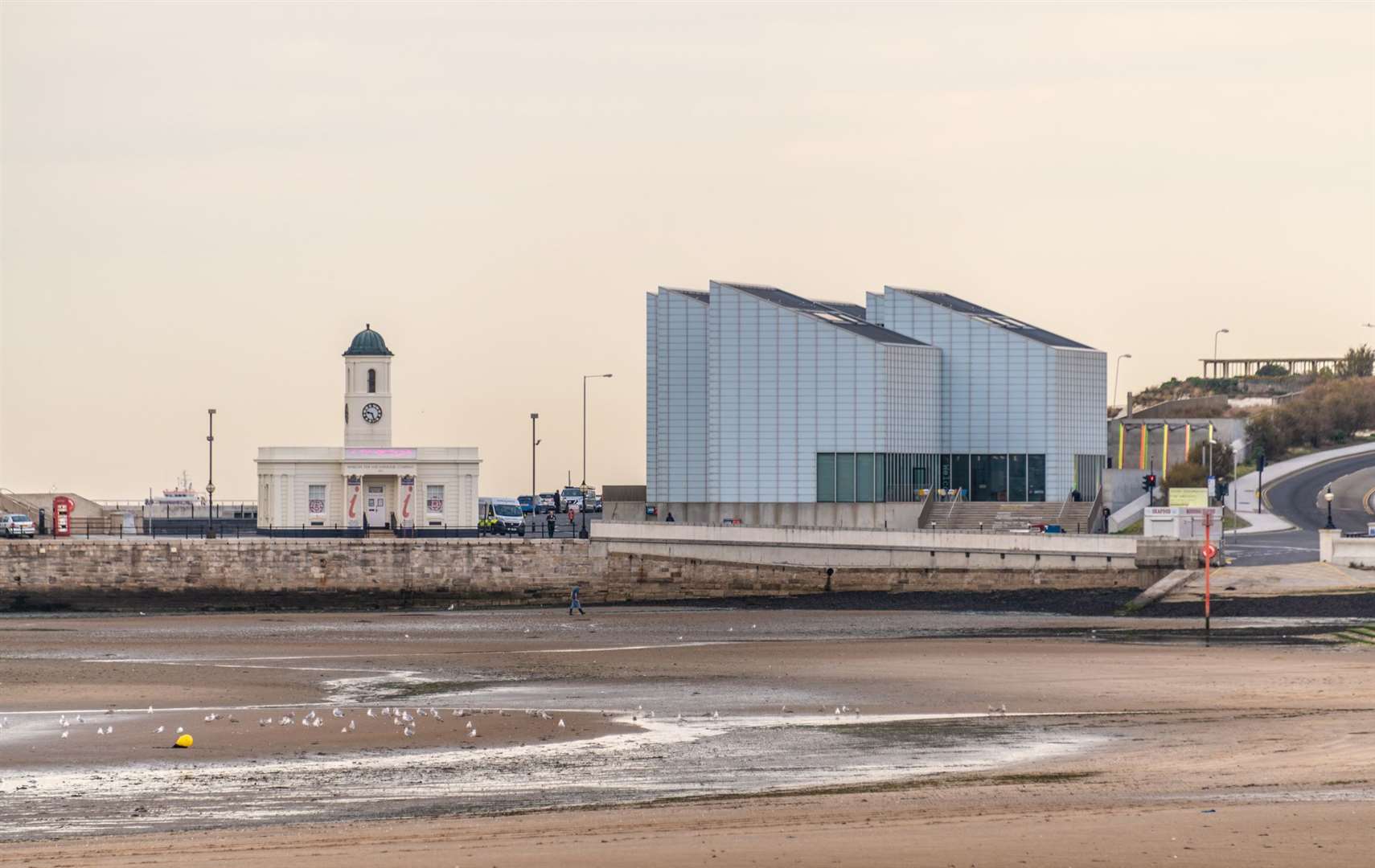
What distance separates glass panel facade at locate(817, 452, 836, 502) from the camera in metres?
89.0

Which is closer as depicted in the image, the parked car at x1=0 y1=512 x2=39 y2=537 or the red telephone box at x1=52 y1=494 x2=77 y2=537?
the red telephone box at x1=52 y1=494 x2=77 y2=537

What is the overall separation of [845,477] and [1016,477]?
9.69 meters

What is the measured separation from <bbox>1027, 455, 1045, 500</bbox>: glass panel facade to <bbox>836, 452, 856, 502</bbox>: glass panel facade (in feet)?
31.7

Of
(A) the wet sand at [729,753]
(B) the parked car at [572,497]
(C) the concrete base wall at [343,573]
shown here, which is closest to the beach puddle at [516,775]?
(A) the wet sand at [729,753]

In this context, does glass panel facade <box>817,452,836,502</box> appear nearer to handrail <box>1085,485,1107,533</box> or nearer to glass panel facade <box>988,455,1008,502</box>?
glass panel facade <box>988,455,1008,502</box>

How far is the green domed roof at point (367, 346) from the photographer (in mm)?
91938

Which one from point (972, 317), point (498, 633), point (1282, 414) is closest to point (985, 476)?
point (972, 317)

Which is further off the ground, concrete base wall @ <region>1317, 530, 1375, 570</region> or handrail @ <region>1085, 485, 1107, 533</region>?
handrail @ <region>1085, 485, 1107, 533</region>

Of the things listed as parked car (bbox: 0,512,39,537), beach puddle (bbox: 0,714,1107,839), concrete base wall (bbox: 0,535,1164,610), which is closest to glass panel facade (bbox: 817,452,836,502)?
concrete base wall (bbox: 0,535,1164,610)

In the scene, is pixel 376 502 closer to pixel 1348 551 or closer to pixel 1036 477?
pixel 1036 477

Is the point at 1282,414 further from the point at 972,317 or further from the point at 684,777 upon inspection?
the point at 684,777

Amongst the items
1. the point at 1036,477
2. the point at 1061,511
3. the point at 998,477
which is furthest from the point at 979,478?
the point at 1061,511

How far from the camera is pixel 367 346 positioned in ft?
302

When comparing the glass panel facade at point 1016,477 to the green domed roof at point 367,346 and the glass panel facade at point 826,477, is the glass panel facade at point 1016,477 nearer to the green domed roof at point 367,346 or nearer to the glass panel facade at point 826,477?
the glass panel facade at point 826,477
